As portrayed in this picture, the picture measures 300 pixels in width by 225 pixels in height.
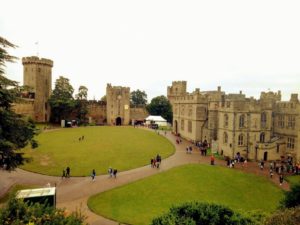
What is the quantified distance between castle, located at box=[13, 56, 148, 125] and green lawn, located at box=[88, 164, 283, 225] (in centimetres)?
4514

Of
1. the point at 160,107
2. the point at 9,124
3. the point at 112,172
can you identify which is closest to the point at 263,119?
the point at 112,172

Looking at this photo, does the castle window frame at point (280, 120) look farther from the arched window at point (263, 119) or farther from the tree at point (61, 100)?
the tree at point (61, 100)

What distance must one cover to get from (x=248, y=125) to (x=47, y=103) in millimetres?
52544

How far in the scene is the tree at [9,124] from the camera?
1714 centimetres

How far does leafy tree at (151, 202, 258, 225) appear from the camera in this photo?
10797 mm

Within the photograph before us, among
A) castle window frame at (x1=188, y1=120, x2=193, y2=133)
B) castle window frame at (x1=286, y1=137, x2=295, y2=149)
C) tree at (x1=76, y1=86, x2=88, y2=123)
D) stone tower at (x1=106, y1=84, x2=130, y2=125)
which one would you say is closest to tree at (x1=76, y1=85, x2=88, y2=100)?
tree at (x1=76, y1=86, x2=88, y2=123)

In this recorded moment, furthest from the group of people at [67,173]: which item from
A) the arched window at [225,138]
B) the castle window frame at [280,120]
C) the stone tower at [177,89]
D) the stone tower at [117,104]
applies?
the stone tower at [177,89]

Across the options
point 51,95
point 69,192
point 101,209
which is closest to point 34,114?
point 51,95

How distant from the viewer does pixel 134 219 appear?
17344 mm

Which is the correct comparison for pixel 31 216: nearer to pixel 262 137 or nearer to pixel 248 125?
pixel 248 125

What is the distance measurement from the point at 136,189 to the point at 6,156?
11.3m

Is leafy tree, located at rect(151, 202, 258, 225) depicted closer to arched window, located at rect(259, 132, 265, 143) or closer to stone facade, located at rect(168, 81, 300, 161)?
stone facade, located at rect(168, 81, 300, 161)

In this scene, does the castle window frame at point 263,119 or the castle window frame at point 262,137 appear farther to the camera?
the castle window frame at point 263,119

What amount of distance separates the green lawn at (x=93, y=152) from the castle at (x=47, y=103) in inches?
799
